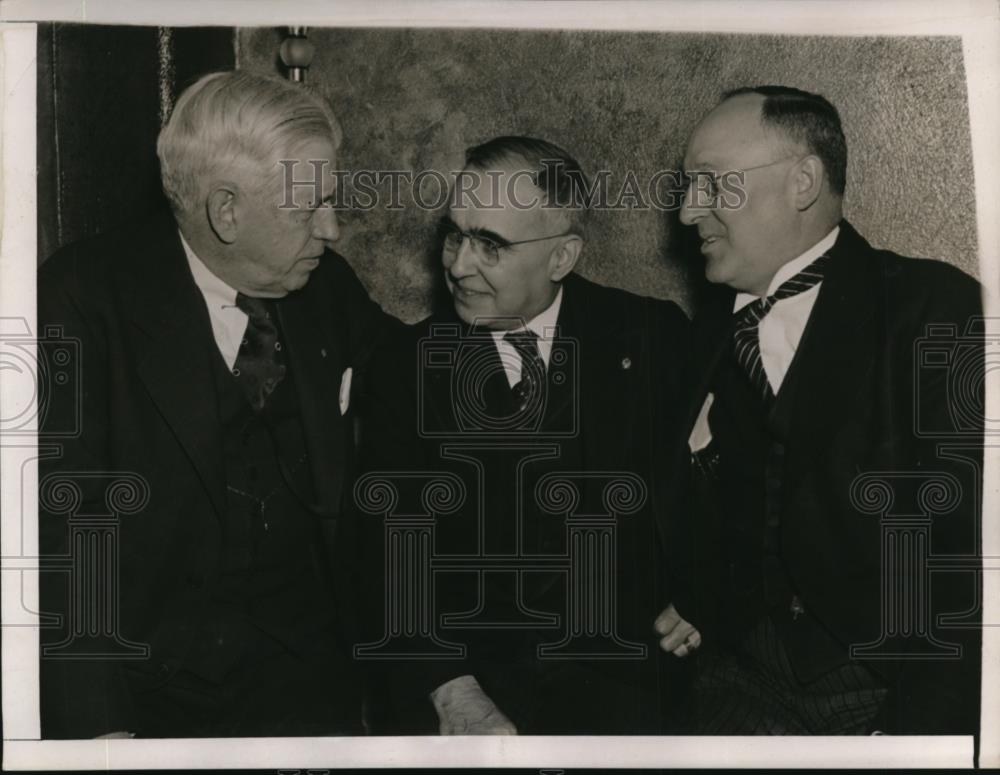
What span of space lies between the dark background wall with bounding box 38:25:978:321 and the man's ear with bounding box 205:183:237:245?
18 centimetres

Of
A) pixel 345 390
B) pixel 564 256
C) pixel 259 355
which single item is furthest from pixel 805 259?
pixel 259 355

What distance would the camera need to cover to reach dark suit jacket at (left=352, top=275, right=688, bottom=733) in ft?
12.1

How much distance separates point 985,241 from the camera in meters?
3.68

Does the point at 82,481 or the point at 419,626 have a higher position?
the point at 82,481

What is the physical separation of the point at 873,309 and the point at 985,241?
0.35 metres

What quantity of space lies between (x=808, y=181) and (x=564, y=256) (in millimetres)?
648

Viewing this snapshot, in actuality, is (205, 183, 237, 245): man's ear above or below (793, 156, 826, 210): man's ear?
below

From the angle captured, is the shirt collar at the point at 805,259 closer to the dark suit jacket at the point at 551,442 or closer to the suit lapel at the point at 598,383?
the dark suit jacket at the point at 551,442

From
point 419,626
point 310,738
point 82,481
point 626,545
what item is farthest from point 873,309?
point 82,481

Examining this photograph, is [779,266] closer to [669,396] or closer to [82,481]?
[669,396]

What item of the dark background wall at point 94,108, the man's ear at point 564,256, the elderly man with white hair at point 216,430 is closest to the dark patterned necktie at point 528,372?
the man's ear at point 564,256

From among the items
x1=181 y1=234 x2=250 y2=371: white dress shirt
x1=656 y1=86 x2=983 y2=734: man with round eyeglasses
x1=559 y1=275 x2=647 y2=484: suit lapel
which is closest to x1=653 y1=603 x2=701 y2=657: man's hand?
x1=656 y1=86 x2=983 y2=734: man with round eyeglasses

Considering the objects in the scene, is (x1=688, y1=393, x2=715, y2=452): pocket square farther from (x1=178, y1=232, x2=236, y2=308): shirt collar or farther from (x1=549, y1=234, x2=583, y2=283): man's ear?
(x1=178, y1=232, x2=236, y2=308): shirt collar

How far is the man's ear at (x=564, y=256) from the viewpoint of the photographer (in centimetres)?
367
